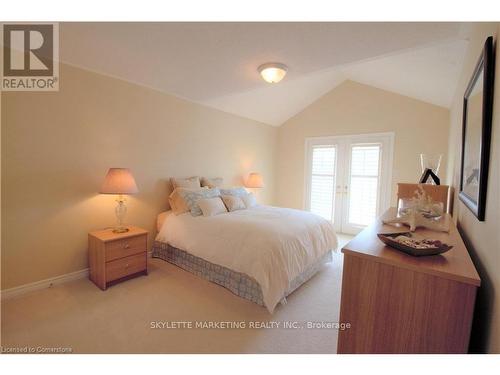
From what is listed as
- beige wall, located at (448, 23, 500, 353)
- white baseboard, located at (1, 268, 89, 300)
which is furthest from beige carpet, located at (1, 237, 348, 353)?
beige wall, located at (448, 23, 500, 353)

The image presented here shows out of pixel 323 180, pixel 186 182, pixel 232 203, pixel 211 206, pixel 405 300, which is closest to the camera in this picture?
pixel 405 300

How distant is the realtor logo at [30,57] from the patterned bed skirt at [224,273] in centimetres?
220

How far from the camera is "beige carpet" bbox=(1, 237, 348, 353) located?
66.2 inches

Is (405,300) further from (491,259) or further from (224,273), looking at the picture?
(224,273)

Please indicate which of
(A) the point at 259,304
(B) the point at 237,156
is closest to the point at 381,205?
(B) the point at 237,156

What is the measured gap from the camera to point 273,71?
2.41 metres

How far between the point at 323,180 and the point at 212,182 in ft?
8.38

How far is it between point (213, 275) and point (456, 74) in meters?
3.53

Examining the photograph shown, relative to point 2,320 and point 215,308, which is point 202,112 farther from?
point 2,320

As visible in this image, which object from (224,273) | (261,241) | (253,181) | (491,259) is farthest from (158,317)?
(253,181)

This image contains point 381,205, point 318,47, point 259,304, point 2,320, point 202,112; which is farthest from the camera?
point 381,205

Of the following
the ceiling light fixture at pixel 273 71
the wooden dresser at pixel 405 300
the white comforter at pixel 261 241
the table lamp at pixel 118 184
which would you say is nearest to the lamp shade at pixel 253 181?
the white comforter at pixel 261 241

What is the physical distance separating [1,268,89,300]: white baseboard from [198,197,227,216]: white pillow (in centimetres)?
150

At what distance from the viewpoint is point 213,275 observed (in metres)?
2.58
